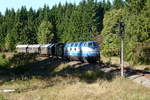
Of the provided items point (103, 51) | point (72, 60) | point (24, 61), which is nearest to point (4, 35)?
point (103, 51)

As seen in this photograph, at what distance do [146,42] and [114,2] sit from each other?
51481 mm

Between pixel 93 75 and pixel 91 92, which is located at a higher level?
pixel 93 75

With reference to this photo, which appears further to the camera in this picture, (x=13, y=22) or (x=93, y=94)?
(x=13, y=22)

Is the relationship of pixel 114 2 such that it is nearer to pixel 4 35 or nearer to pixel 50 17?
pixel 50 17

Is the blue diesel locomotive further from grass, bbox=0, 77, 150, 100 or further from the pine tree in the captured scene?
the pine tree

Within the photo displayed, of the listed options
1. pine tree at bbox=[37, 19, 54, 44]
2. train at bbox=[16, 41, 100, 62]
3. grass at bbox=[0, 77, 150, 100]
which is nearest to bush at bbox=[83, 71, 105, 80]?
grass at bbox=[0, 77, 150, 100]

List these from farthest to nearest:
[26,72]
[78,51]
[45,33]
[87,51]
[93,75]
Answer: [45,33], [26,72], [78,51], [87,51], [93,75]

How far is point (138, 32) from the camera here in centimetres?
4678

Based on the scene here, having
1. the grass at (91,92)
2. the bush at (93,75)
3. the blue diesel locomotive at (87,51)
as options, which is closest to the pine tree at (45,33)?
A: the blue diesel locomotive at (87,51)

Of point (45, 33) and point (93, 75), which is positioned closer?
point (93, 75)

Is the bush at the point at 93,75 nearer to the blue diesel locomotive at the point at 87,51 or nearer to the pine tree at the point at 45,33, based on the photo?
the blue diesel locomotive at the point at 87,51

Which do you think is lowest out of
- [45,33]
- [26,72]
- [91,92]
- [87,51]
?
[26,72]

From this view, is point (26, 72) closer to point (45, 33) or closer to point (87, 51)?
point (87, 51)

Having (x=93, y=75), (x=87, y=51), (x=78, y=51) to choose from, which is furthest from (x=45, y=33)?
(x=93, y=75)
